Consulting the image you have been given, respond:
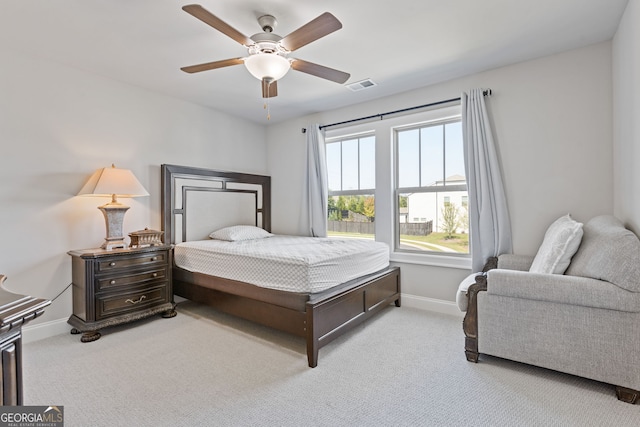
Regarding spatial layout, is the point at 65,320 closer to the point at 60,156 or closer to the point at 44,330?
Result: the point at 44,330

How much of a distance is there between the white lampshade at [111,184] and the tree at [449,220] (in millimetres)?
3306

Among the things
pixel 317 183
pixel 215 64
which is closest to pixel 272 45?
pixel 215 64

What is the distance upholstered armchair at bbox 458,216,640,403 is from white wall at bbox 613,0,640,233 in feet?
0.69

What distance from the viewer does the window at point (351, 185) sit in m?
4.11

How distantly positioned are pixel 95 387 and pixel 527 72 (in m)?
4.40

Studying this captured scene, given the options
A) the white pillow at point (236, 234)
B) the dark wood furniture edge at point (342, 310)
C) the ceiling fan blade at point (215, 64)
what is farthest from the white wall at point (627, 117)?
the white pillow at point (236, 234)

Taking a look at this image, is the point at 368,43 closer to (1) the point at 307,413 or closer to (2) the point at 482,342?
(2) the point at 482,342

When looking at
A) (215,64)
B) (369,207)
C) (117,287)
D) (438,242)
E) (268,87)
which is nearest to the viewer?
(215,64)

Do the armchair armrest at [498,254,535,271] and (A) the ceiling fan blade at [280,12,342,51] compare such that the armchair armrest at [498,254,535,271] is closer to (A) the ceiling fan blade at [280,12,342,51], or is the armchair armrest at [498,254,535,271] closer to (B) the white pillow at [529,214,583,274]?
(B) the white pillow at [529,214,583,274]

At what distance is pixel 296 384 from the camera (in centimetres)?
204

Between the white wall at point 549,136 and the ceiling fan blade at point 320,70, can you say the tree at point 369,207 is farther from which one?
the ceiling fan blade at point 320,70

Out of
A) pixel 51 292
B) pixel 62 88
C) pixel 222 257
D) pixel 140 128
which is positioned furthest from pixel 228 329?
pixel 62 88

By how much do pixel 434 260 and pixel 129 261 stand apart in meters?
3.25

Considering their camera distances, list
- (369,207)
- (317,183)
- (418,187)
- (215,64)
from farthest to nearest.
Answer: (317,183)
(369,207)
(418,187)
(215,64)
